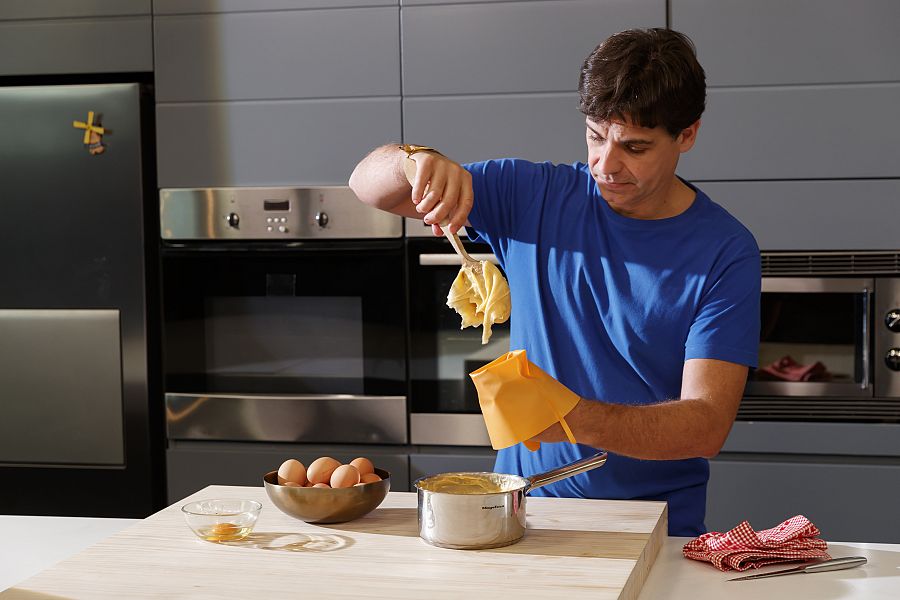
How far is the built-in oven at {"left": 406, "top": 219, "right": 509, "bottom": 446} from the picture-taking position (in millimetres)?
2572

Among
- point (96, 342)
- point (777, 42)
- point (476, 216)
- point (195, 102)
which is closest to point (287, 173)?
point (195, 102)

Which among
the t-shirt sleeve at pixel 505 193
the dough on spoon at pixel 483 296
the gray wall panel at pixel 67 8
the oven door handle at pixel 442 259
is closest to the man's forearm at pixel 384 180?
the t-shirt sleeve at pixel 505 193

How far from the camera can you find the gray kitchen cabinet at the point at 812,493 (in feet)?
7.84

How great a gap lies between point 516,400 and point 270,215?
4.98 ft

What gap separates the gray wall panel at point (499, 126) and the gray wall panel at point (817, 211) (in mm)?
385

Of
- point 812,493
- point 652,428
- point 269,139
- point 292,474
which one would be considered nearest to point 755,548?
→ point 652,428

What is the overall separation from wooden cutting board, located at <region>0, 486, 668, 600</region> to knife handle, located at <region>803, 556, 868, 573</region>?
193mm

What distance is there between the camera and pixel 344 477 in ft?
4.44

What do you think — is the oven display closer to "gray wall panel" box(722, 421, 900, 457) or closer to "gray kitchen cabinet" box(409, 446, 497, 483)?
"gray kitchen cabinet" box(409, 446, 497, 483)

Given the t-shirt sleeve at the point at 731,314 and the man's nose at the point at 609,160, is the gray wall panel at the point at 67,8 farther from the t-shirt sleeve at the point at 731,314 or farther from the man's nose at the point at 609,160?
the t-shirt sleeve at the point at 731,314

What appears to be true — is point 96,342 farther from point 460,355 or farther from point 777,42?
point 777,42

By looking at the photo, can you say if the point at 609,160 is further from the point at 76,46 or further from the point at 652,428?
the point at 76,46

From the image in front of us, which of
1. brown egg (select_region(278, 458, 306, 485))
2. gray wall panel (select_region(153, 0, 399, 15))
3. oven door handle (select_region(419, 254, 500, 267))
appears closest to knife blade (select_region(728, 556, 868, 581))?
brown egg (select_region(278, 458, 306, 485))

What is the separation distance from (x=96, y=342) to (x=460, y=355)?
963 mm
